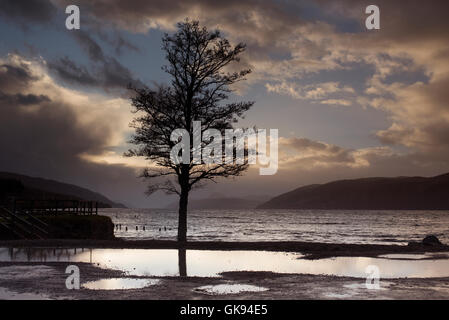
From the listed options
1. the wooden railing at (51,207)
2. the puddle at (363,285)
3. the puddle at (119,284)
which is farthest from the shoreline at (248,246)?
the puddle at (119,284)

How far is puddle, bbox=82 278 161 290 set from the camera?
13531mm

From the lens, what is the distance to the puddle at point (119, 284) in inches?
533

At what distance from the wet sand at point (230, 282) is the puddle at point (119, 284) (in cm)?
42

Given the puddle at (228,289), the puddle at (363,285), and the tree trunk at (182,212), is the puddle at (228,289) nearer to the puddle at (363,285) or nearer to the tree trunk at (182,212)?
the puddle at (363,285)

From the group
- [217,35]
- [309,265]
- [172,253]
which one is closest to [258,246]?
[172,253]

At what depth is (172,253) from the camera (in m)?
25.3

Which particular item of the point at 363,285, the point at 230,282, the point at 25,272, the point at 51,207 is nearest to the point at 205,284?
the point at 230,282

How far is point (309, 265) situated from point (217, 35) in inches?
691

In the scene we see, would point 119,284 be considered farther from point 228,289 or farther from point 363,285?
point 363,285

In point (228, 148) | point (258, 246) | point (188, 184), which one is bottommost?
point (258, 246)

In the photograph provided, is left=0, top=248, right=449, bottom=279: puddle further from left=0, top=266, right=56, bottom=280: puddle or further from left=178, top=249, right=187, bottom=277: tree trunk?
left=0, top=266, right=56, bottom=280: puddle

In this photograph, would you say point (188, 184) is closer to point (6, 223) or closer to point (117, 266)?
point (117, 266)

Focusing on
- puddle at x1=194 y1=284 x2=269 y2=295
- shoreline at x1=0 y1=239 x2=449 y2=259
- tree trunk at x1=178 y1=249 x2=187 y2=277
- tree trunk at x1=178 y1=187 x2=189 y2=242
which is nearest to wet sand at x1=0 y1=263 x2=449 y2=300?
puddle at x1=194 y1=284 x2=269 y2=295

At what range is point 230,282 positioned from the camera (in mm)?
14938
